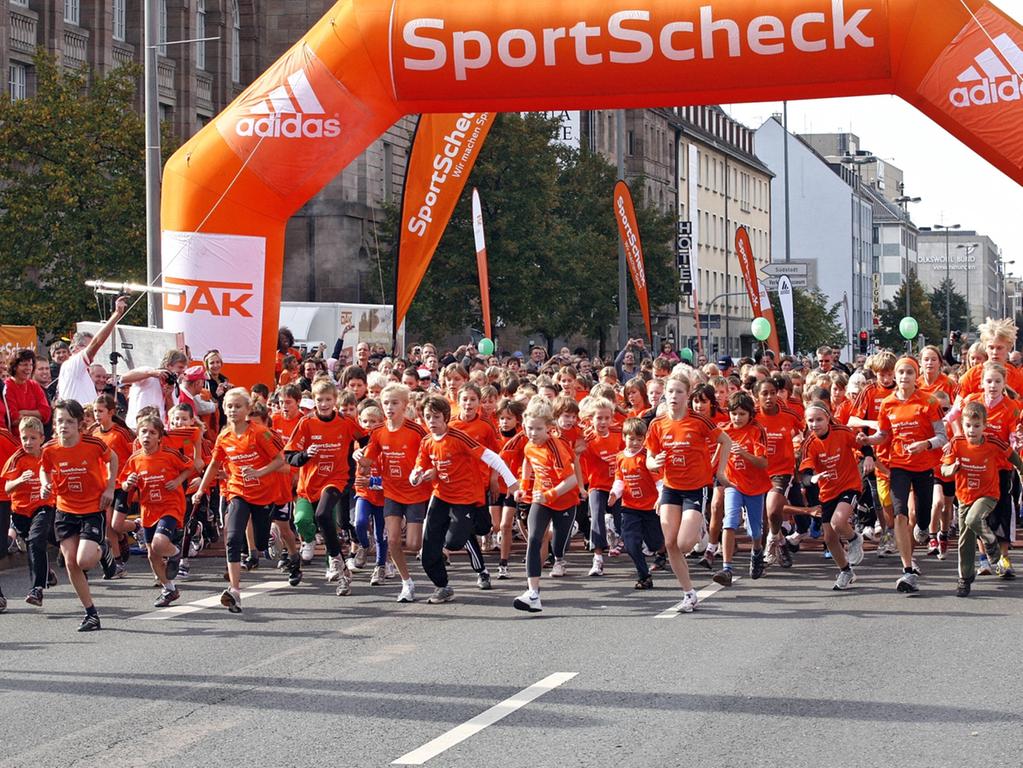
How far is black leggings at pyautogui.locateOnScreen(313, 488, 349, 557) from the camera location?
12719 mm

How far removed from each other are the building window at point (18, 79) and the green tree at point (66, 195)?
17.9 feet

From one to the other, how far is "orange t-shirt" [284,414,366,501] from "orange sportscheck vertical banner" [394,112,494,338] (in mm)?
7578

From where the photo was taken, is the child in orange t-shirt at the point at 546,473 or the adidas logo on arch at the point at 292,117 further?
the adidas logo on arch at the point at 292,117

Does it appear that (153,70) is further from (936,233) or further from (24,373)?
(936,233)

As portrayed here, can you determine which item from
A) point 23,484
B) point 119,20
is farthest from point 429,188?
point 119,20

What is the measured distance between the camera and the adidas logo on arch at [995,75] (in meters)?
15.3

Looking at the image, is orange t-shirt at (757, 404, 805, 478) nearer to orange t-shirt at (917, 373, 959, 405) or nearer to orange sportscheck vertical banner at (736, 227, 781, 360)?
orange t-shirt at (917, 373, 959, 405)

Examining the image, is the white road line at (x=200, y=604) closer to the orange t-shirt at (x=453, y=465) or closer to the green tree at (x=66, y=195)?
the orange t-shirt at (x=453, y=465)

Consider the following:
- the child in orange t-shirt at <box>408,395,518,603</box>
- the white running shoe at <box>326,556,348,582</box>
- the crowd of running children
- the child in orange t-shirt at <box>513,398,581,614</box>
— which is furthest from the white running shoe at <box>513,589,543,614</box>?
the white running shoe at <box>326,556,348,582</box>

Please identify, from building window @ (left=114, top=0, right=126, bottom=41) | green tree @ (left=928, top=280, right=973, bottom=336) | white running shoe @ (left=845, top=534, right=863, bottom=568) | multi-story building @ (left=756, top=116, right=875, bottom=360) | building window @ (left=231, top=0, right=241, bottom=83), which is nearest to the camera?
white running shoe @ (left=845, top=534, right=863, bottom=568)

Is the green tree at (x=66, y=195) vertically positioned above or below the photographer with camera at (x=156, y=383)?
above

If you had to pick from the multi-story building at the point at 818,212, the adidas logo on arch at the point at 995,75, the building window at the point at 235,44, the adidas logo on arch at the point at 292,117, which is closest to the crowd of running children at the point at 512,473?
the adidas logo on arch at the point at 995,75

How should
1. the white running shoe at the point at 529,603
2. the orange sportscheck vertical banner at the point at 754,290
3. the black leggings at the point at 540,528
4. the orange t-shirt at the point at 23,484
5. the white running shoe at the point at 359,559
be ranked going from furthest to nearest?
the orange sportscheck vertical banner at the point at 754,290 < the white running shoe at the point at 359,559 < the orange t-shirt at the point at 23,484 < the black leggings at the point at 540,528 < the white running shoe at the point at 529,603

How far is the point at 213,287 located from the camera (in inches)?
662
